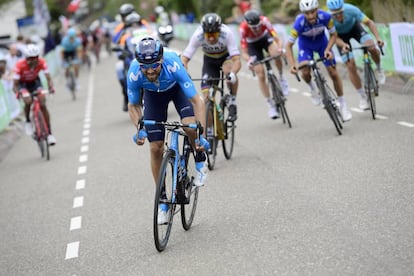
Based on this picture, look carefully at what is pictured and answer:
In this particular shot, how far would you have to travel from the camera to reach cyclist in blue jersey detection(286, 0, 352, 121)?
12.2m

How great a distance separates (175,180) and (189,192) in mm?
600

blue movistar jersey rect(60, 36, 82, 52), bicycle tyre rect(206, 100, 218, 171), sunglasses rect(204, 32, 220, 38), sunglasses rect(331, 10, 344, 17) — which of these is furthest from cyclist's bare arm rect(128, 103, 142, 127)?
blue movistar jersey rect(60, 36, 82, 52)

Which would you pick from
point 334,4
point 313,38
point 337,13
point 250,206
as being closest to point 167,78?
point 250,206

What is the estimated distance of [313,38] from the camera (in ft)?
41.9

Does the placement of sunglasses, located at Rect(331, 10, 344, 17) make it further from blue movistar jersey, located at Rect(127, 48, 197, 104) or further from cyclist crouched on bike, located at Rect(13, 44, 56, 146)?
blue movistar jersey, located at Rect(127, 48, 197, 104)

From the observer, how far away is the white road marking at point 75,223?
9333mm

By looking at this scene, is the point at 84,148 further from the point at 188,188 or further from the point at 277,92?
the point at 188,188

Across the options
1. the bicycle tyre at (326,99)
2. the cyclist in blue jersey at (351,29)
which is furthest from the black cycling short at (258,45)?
the bicycle tyre at (326,99)

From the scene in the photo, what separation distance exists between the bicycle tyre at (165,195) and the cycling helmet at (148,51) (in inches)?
33.1

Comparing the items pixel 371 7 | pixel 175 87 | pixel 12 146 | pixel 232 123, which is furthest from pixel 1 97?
pixel 175 87

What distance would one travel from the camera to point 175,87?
8391mm

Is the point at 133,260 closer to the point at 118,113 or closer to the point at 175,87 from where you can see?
the point at 175,87

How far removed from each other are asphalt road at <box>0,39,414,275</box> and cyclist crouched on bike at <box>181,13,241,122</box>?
115 centimetres

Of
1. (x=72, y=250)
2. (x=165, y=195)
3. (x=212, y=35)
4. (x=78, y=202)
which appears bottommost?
(x=78, y=202)
